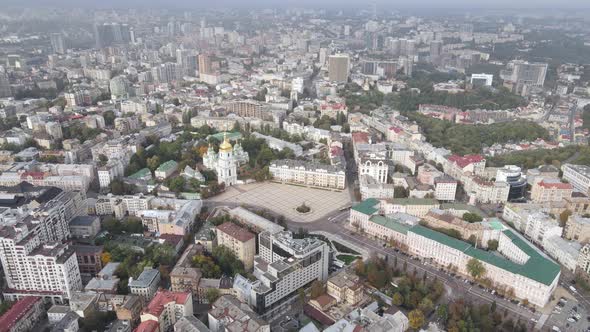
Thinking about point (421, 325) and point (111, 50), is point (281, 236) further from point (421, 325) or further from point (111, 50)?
point (111, 50)

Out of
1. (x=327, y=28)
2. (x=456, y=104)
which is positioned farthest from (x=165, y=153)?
(x=327, y=28)

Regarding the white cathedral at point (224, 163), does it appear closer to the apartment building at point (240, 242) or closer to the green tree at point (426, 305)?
the apartment building at point (240, 242)

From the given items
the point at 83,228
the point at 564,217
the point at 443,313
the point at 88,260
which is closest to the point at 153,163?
the point at 83,228

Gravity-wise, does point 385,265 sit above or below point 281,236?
below

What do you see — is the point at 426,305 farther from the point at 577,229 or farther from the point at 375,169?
the point at 375,169

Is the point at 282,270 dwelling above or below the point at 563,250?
above

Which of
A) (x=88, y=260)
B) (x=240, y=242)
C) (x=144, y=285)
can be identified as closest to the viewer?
(x=144, y=285)

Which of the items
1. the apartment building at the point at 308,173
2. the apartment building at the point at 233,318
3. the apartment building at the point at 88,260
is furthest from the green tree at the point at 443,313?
the apartment building at the point at 88,260
